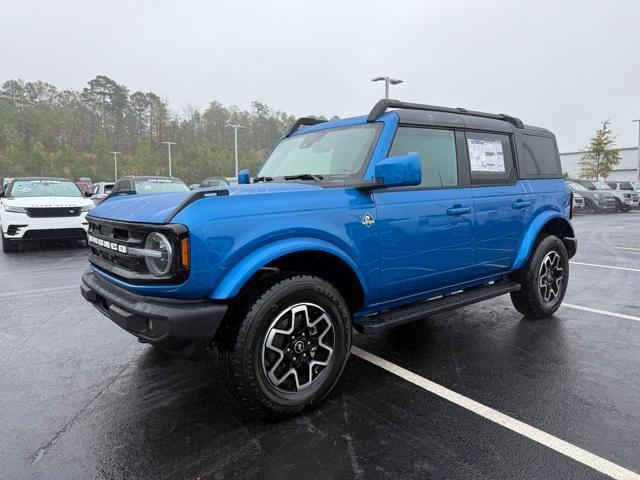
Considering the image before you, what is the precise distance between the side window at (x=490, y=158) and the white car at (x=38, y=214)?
26.7 ft

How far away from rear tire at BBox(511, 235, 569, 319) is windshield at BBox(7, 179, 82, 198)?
33.7 feet

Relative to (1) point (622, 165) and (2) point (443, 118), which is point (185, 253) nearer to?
(2) point (443, 118)

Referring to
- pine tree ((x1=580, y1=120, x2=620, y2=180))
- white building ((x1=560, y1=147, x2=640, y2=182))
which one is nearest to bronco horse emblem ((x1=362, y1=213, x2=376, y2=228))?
pine tree ((x1=580, y1=120, x2=620, y2=180))

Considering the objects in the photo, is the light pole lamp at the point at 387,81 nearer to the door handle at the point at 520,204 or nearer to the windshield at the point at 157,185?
the windshield at the point at 157,185

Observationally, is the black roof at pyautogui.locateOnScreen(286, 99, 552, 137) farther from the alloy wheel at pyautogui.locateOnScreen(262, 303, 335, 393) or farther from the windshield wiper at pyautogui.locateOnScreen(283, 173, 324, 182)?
the alloy wheel at pyautogui.locateOnScreen(262, 303, 335, 393)

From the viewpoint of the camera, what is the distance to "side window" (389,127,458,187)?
144 inches

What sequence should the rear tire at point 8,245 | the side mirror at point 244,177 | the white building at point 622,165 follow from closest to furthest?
the side mirror at point 244,177 → the rear tire at point 8,245 → the white building at point 622,165

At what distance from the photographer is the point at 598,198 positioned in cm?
2475

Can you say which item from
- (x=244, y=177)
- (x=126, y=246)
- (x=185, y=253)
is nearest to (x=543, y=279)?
(x=244, y=177)

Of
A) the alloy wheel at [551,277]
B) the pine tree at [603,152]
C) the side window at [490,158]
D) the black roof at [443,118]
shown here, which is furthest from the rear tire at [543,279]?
the pine tree at [603,152]

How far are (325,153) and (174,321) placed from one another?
2013 millimetres

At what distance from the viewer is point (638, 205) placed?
29875 millimetres

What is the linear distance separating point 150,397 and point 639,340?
4.39 metres

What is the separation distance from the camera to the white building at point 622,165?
62.4 m
